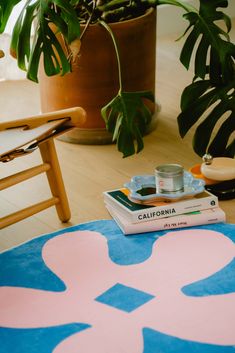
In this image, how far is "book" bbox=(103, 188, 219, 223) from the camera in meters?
2.44

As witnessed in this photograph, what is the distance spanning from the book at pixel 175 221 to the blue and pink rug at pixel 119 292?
0.07 ft

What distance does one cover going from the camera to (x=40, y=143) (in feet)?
7.70

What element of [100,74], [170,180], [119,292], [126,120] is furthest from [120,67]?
[119,292]

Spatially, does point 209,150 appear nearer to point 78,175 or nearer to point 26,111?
point 78,175

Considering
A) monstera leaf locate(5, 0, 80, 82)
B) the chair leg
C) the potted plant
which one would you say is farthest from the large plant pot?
the chair leg

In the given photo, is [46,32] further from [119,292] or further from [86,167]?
[119,292]

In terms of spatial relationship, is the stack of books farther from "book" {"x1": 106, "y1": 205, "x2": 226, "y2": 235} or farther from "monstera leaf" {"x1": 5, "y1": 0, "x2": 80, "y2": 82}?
"monstera leaf" {"x1": 5, "y1": 0, "x2": 80, "y2": 82}

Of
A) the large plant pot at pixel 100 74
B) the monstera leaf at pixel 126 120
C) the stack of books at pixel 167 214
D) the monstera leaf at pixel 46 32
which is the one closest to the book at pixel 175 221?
the stack of books at pixel 167 214

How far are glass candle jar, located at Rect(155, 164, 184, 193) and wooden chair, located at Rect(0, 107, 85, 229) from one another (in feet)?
1.07

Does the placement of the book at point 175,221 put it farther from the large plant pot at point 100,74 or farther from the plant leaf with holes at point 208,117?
the large plant pot at point 100,74

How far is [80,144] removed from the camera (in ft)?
10.5

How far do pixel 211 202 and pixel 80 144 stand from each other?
870 millimetres

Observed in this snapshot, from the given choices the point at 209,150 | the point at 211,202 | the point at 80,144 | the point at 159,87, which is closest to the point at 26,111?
the point at 80,144

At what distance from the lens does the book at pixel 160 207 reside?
8.02 ft
